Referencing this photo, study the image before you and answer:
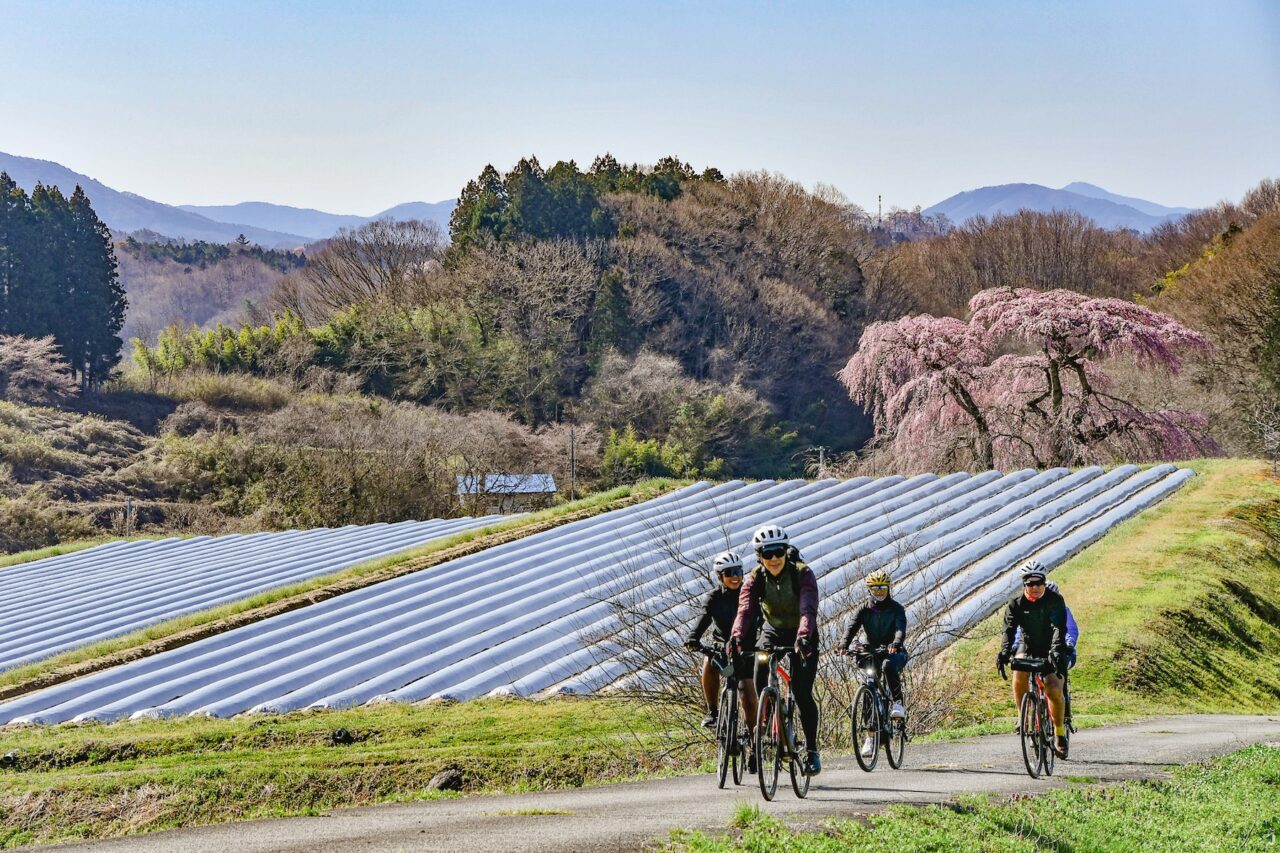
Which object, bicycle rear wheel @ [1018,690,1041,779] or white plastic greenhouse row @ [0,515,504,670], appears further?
white plastic greenhouse row @ [0,515,504,670]

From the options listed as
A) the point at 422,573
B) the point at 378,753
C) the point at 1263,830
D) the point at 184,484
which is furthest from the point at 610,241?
the point at 1263,830

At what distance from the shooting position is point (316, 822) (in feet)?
35.8

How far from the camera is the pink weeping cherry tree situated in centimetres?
3925

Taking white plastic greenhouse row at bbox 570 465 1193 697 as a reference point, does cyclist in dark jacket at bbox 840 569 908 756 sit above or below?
above

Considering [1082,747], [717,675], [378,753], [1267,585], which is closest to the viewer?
[717,675]

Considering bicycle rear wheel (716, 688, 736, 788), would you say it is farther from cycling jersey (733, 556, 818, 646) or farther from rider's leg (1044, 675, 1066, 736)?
rider's leg (1044, 675, 1066, 736)

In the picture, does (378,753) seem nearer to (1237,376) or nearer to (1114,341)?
(1114,341)

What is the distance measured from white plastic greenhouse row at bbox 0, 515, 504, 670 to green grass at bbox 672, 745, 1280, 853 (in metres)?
18.0

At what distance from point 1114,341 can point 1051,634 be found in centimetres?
3004

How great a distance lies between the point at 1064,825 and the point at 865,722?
221 cm

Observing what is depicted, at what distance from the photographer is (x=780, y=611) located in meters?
9.74

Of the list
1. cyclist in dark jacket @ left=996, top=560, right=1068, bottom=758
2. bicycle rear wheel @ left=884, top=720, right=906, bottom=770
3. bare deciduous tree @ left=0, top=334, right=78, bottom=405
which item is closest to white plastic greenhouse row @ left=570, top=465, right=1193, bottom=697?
bicycle rear wheel @ left=884, top=720, right=906, bottom=770

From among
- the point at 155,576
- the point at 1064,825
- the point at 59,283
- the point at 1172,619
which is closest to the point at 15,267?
the point at 59,283

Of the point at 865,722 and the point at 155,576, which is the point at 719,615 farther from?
the point at 155,576
